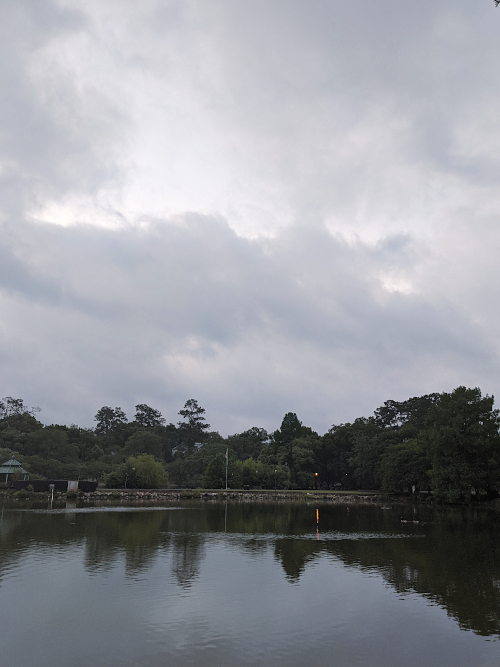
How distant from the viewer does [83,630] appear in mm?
14328

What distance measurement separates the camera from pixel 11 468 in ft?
307

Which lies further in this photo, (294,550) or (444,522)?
(444,522)

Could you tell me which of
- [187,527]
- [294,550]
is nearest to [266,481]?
[187,527]

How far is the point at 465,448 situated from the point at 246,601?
58786 mm

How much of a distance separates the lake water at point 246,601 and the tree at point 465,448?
35.6m

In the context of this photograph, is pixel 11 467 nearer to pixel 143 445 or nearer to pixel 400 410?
pixel 143 445

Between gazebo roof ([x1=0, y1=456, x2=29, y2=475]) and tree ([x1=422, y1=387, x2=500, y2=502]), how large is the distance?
251ft

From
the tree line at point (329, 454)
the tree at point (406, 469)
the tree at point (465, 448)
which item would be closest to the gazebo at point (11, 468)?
the tree line at point (329, 454)

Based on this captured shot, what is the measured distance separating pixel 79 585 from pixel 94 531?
18238 millimetres

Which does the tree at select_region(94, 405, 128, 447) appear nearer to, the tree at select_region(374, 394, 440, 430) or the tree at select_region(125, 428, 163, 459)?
the tree at select_region(125, 428, 163, 459)

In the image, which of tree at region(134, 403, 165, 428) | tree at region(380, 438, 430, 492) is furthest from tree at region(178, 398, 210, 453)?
tree at region(380, 438, 430, 492)

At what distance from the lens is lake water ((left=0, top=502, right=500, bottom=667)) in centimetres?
1282

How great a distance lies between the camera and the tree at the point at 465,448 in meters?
65.8

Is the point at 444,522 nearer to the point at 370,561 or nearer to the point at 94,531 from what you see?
the point at 370,561
